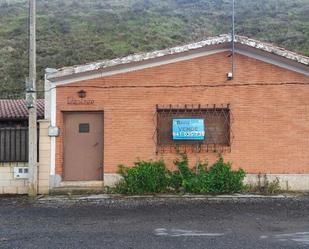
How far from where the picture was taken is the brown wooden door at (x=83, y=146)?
1385 centimetres

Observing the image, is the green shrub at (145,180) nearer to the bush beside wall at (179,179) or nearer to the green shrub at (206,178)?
the bush beside wall at (179,179)

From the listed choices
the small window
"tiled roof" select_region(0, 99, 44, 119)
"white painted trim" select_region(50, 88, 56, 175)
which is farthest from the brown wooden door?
"tiled roof" select_region(0, 99, 44, 119)

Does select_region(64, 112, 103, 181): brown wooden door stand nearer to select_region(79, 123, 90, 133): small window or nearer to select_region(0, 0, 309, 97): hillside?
select_region(79, 123, 90, 133): small window

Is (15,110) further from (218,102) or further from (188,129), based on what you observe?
(218,102)

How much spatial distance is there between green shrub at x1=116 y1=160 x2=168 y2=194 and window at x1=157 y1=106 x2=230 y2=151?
0.83 m

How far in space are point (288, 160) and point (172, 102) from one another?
3.67 metres

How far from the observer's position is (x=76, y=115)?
549 inches

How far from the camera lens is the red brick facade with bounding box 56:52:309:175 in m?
13.7

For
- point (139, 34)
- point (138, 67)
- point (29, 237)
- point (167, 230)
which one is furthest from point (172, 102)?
point (139, 34)

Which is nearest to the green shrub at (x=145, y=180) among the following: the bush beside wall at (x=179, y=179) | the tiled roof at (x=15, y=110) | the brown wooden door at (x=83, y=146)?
the bush beside wall at (x=179, y=179)

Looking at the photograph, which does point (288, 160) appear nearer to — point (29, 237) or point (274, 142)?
point (274, 142)

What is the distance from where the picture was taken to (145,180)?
13.3 meters

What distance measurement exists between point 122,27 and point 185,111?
90.7ft

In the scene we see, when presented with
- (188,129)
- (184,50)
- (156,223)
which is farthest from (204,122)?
(156,223)
